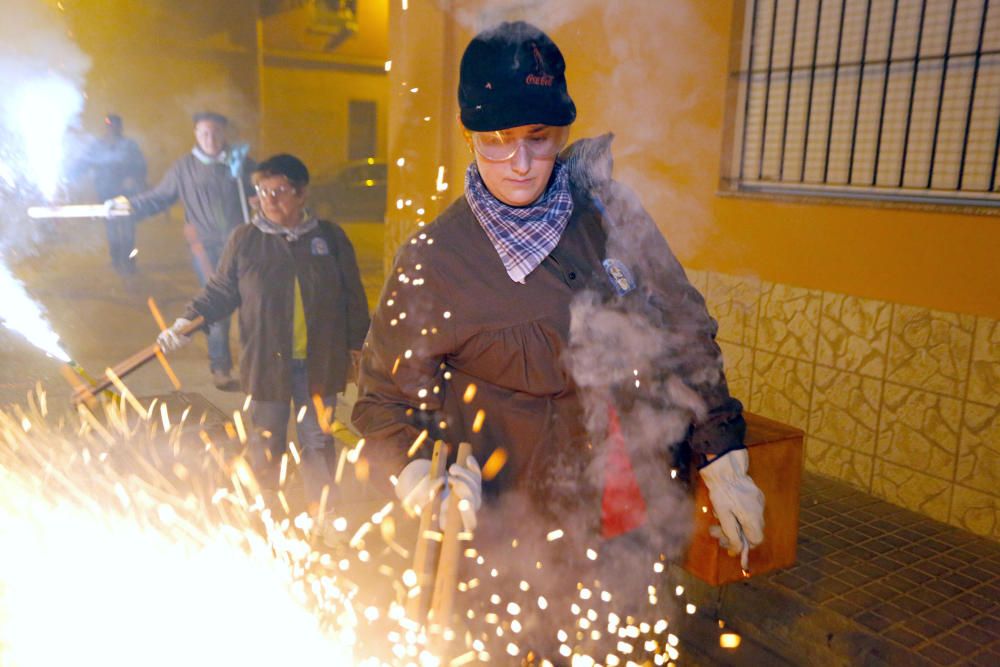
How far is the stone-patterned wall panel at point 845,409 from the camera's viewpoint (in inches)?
191

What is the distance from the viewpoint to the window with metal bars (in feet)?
14.7

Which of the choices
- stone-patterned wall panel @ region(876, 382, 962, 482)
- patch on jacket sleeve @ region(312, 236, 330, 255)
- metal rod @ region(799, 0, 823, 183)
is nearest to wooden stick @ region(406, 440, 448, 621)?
patch on jacket sleeve @ region(312, 236, 330, 255)

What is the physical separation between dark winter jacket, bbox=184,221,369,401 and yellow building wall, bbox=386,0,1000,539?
217 cm

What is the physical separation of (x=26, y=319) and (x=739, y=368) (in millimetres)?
9086

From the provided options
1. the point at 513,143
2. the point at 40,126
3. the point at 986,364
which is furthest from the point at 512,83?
the point at 40,126

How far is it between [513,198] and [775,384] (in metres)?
3.31

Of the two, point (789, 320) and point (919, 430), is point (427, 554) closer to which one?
point (919, 430)

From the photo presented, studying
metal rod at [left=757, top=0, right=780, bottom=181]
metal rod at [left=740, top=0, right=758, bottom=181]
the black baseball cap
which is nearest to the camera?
the black baseball cap

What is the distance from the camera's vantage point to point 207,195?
7.95 metres

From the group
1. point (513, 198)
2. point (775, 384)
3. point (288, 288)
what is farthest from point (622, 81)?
point (513, 198)

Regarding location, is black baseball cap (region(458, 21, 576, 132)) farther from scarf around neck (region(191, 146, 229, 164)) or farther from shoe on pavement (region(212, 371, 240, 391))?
scarf around neck (region(191, 146, 229, 164))

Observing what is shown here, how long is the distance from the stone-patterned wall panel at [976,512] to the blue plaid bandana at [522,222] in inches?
120

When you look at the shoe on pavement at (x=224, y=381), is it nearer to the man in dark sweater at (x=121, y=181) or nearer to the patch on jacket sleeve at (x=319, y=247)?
the patch on jacket sleeve at (x=319, y=247)

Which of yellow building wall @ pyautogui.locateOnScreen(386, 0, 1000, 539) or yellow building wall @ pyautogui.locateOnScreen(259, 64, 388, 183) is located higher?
yellow building wall @ pyautogui.locateOnScreen(259, 64, 388, 183)
